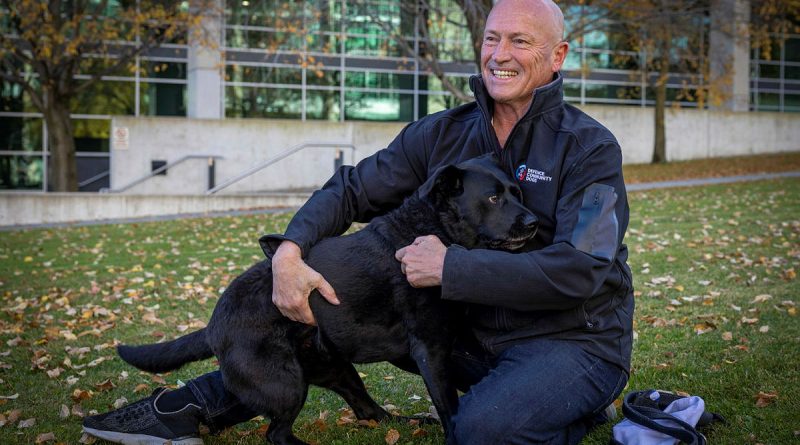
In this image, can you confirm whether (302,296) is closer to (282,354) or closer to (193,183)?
(282,354)

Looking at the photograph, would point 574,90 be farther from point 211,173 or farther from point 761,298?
point 761,298

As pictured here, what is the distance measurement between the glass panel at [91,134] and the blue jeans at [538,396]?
2309 cm

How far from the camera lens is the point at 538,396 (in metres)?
3.35

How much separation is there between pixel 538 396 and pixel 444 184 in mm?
1003

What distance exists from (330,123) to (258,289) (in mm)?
18639

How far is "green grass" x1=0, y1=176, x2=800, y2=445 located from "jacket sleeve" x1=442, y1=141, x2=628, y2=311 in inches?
42.0

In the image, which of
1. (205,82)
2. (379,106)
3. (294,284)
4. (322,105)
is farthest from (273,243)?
(379,106)

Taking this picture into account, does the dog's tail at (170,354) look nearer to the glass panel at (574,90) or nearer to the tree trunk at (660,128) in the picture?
the tree trunk at (660,128)

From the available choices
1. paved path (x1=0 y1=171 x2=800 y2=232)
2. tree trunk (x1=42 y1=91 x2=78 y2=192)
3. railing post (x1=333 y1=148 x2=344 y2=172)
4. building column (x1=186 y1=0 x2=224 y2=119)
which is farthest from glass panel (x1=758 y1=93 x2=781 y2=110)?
tree trunk (x1=42 y1=91 x2=78 y2=192)

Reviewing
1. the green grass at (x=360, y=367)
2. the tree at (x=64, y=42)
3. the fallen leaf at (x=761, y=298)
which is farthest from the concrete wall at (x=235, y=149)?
the fallen leaf at (x=761, y=298)

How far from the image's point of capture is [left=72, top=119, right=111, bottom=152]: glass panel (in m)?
24.2

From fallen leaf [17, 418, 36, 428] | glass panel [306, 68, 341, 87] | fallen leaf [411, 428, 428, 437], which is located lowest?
fallen leaf [17, 418, 36, 428]

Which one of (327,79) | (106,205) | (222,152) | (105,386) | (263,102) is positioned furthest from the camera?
(327,79)

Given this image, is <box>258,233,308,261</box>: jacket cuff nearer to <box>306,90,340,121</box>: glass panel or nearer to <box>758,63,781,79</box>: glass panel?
<box>306,90,340,121</box>: glass panel
